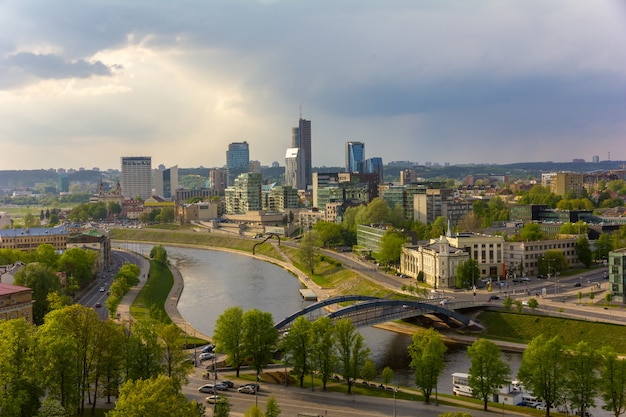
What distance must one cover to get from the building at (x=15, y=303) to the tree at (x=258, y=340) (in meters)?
12.6

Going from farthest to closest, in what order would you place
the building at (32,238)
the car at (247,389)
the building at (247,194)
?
1. the building at (247,194)
2. the building at (32,238)
3. the car at (247,389)

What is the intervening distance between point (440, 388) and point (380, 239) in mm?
39206

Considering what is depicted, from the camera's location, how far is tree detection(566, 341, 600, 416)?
28.9m

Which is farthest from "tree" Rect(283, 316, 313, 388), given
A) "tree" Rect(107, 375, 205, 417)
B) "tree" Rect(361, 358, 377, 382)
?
"tree" Rect(107, 375, 205, 417)

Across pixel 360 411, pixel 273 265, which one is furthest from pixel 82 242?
pixel 360 411

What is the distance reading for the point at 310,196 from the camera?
529ft

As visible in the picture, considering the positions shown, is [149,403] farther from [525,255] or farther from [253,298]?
[525,255]

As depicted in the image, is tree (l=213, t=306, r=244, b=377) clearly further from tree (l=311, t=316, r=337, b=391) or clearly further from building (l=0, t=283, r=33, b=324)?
building (l=0, t=283, r=33, b=324)

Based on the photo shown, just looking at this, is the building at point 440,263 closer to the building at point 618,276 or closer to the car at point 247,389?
the building at point 618,276

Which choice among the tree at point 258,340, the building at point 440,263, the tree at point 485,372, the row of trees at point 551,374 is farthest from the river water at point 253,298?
the building at point 440,263

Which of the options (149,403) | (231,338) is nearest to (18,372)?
(149,403)

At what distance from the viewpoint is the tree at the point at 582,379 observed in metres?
28.9

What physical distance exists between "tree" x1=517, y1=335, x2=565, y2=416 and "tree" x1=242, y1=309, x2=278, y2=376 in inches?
435

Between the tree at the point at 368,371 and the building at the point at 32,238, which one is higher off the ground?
the building at the point at 32,238
